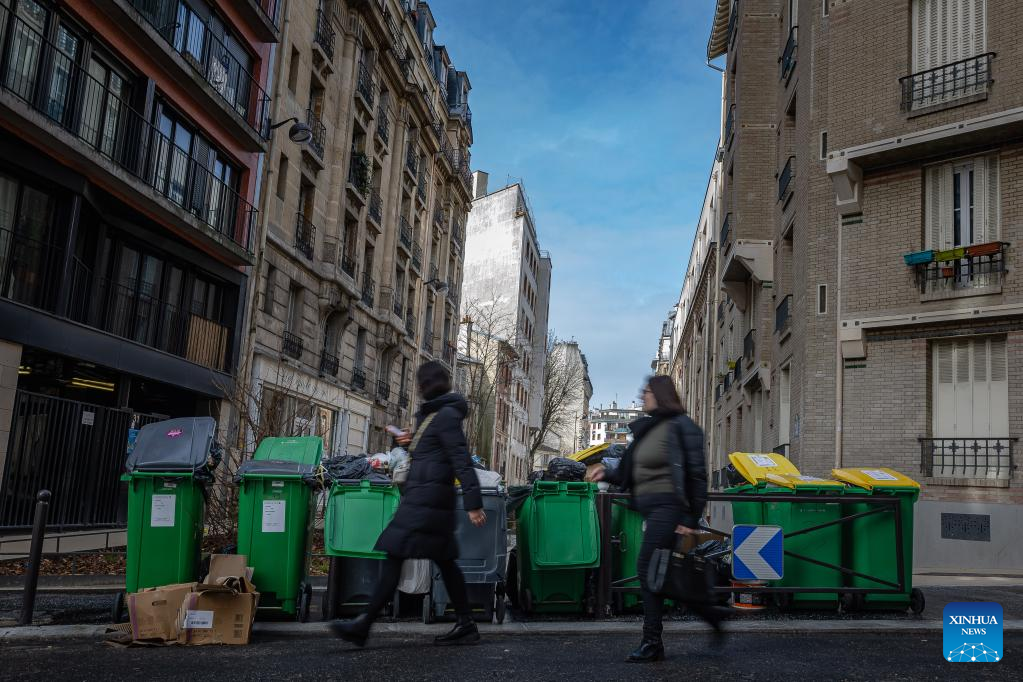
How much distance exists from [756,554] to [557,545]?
177cm

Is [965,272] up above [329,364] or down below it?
above

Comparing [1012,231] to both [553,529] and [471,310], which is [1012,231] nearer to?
[553,529]

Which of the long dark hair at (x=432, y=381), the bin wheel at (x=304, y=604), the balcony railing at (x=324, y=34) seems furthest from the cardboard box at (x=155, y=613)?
the balcony railing at (x=324, y=34)

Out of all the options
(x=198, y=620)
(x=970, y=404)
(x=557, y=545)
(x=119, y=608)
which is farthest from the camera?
(x=970, y=404)

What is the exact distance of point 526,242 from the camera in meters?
64.4

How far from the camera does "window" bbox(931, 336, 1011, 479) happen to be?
14625 millimetres

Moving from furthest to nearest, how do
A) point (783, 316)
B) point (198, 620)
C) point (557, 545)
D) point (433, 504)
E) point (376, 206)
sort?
1. point (376, 206)
2. point (783, 316)
3. point (557, 545)
4. point (198, 620)
5. point (433, 504)

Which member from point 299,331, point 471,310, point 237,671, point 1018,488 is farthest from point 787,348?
point 471,310

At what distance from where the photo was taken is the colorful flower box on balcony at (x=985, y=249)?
14.8 meters

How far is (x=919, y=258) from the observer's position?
50.9 feet

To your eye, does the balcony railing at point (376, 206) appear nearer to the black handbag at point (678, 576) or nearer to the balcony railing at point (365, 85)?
the balcony railing at point (365, 85)

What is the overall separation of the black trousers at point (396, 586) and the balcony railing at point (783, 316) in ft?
46.9

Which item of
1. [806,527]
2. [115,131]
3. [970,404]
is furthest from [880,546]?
[115,131]

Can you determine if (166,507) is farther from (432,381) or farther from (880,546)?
(880,546)
